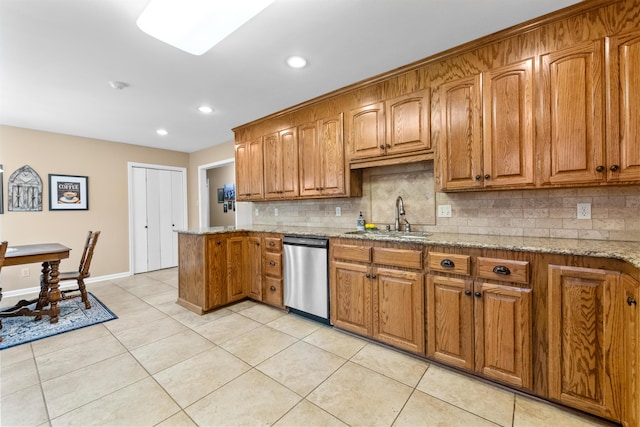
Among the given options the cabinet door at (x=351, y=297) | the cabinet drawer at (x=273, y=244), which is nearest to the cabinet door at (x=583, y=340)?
the cabinet door at (x=351, y=297)

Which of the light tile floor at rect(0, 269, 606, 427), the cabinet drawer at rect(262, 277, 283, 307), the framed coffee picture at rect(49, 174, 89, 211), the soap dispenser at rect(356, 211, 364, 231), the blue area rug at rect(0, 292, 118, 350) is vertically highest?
the framed coffee picture at rect(49, 174, 89, 211)

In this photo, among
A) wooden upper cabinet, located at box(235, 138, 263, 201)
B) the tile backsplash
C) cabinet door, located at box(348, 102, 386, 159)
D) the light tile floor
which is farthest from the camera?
wooden upper cabinet, located at box(235, 138, 263, 201)

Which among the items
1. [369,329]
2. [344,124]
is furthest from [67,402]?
[344,124]

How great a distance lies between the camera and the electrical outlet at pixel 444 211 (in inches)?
99.8

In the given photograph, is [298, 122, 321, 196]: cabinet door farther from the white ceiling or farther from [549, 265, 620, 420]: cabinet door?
[549, 265, 620, 420]: cabinet door

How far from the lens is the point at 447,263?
195cm

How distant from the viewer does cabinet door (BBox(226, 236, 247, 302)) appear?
335cm

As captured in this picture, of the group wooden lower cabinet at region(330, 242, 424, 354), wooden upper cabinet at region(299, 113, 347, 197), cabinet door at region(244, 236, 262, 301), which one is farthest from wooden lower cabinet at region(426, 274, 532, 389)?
cabinet door at region(244, 236, 262, 301)

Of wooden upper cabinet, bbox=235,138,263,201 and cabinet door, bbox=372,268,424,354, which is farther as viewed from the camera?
wooden upper cabinet, bbox=235,138,263,201

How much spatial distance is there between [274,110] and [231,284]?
2259mm

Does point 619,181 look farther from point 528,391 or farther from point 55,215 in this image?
point 55,215

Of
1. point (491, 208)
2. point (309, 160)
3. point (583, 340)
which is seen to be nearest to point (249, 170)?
point (309, 160)

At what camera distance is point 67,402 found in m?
1.74

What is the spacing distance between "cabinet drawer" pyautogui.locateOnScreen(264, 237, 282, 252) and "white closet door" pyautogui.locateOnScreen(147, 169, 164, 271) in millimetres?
3404
